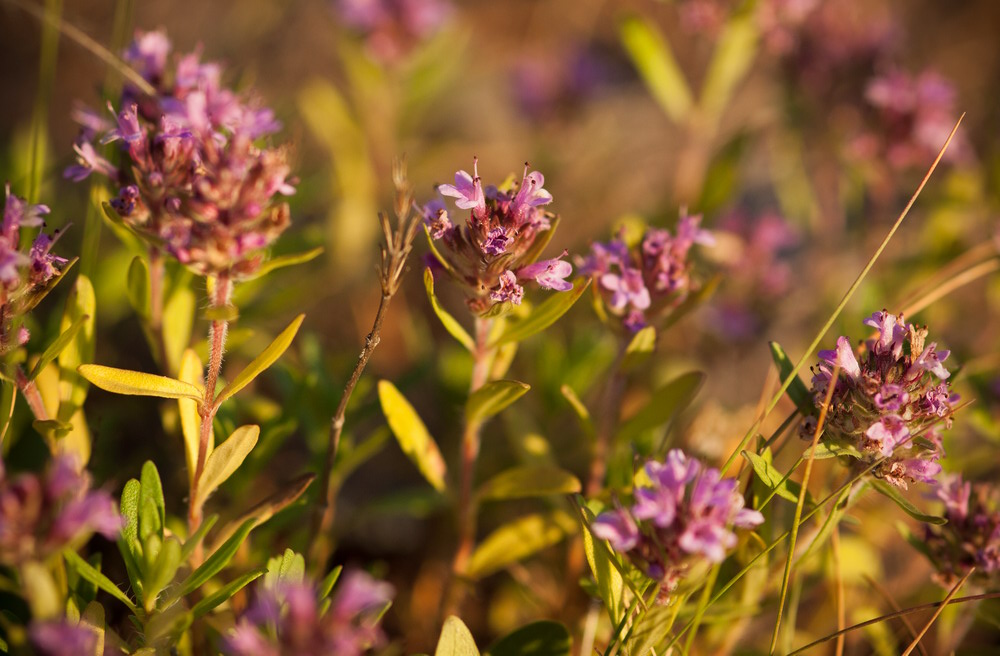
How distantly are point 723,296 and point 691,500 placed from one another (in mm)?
2400

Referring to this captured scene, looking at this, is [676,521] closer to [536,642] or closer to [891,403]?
[891,403]

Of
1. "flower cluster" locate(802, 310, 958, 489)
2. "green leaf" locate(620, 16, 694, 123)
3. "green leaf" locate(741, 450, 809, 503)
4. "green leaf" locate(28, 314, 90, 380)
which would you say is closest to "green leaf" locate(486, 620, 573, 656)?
"green leaf" locate(741, 450, 809, 503)

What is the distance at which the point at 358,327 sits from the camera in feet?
13.1

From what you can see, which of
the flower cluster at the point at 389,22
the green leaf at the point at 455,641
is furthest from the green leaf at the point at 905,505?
the flower cluster at the point at 389,22

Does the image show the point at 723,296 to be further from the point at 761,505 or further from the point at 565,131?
the point at 761,505

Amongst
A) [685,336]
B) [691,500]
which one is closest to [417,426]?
[691,500]

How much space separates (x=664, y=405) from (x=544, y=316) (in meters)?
0.56

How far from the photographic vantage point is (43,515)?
136 centimetres

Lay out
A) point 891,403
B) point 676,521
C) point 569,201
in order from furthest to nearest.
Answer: point 569,201 → point 891,403 → point 676,521

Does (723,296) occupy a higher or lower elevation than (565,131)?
lower

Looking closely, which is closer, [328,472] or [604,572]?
[604,572]

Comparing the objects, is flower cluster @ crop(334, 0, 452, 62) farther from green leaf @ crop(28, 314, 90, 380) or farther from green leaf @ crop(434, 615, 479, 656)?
green leaf @ crop(434, 615, 479, 656)

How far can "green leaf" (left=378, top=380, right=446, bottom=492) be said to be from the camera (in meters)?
2.07

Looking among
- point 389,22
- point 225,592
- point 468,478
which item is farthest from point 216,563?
point 389,22
